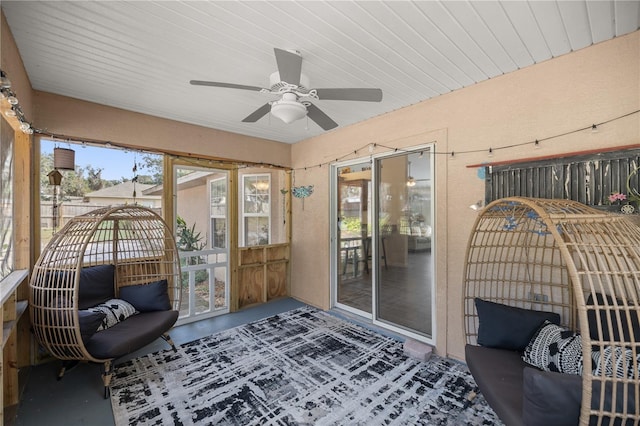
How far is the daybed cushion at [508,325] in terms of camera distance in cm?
214

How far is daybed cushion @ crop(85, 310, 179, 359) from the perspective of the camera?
238cm

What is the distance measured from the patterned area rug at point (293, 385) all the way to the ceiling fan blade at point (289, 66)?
7.96 feet

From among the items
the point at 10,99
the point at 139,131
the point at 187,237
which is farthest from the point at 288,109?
the point at 187,237

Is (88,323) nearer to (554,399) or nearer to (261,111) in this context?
(261,111)

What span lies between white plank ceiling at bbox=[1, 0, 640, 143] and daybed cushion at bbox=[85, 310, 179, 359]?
2.33 m

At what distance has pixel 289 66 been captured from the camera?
1.75 meters

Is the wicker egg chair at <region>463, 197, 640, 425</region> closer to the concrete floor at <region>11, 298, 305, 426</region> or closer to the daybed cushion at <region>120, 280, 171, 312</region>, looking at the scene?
the concrete floor at <region>11, 298, 305, 426</region>

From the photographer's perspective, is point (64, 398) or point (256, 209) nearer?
point (64, 398)

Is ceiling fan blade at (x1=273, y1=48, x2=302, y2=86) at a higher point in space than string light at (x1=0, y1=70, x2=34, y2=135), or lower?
higher

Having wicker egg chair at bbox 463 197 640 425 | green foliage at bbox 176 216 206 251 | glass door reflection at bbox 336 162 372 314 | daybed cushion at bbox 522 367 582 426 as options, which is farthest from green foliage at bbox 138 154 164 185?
daybed cushion at bbox 522 367 582 426

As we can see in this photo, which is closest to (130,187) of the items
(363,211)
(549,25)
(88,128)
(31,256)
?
(88,128)

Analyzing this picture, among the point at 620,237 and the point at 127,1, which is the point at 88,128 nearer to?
the point at 127,1

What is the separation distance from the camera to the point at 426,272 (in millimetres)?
3275

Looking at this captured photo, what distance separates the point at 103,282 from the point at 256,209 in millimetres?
2356
